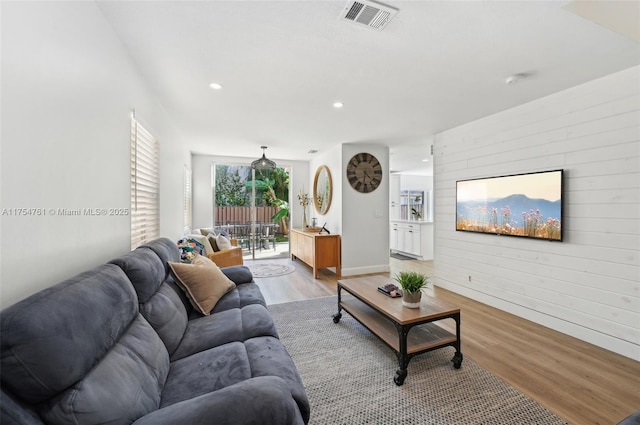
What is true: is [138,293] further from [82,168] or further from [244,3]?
[244,3]

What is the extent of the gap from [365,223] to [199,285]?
3439mm

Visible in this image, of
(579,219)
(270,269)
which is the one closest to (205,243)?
(270,269)

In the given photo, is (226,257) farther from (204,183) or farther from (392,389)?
(392,389)

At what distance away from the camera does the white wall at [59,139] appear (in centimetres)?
100

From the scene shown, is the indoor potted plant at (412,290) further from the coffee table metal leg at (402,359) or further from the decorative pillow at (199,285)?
the decorative pillow at (199,285)

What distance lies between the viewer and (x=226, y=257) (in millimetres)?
4070

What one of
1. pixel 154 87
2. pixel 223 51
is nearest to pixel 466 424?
pixel 223 51

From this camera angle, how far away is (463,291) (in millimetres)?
3699

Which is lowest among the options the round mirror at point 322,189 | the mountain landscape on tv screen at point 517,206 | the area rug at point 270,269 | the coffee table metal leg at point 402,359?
the area rug at point 270,269

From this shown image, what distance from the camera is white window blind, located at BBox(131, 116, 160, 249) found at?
87.1 inches

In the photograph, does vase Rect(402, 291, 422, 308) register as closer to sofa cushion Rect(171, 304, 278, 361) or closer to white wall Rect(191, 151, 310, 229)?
sofa cushion Rect(171, 304, 278, 361)

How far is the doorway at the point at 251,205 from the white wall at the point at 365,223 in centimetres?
219

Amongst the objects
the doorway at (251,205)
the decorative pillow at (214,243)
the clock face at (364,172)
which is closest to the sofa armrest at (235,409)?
the decorative pillow at (214,243)

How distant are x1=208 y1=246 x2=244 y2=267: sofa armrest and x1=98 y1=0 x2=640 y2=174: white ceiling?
1.89 meters
